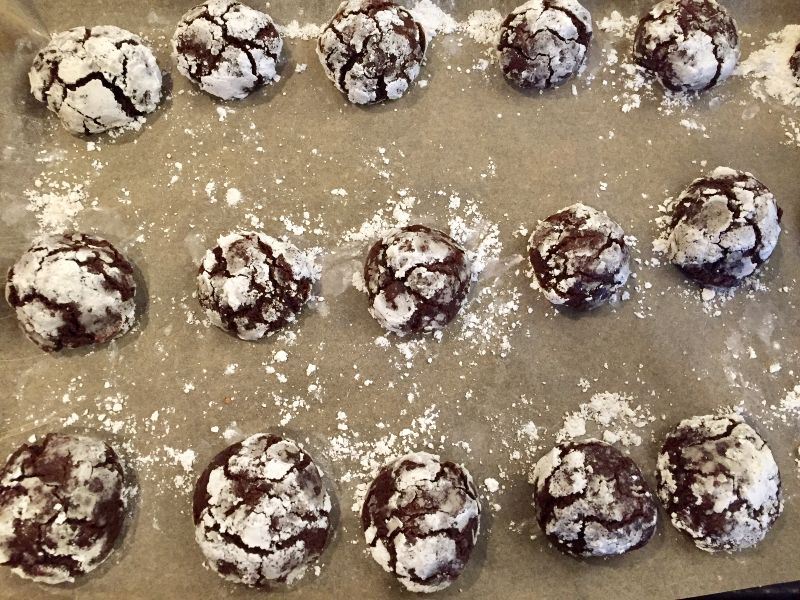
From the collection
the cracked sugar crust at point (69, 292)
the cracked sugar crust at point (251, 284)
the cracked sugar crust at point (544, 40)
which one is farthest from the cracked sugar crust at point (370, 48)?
the cracked sugar crust at point (69, 292)

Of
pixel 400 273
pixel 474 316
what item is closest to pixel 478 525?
pixel 474 316

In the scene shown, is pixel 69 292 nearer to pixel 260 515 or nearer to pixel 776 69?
pixel 260 515

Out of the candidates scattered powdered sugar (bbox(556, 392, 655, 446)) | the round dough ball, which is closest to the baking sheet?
scattered powdered sugar (bbox(556, 392, 655, 446))

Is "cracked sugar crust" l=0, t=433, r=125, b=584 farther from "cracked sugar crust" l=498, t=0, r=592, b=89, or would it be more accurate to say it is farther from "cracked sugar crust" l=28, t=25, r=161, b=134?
"cracked sugar crust" l=498, t=0, r=592, b=89


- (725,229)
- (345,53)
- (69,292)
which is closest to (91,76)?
(69,292)

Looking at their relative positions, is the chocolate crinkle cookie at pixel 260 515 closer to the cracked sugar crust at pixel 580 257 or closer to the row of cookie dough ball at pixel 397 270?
the row of cookie dough ball at pixel 397 270

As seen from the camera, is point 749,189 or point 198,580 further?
point 749,189

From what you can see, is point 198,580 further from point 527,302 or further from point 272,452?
point 527,302
